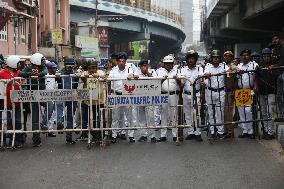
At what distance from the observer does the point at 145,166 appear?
746 centimetres

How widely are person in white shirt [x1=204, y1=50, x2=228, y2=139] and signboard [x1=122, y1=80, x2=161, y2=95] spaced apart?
3.64 ft

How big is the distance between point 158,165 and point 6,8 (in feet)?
52.8

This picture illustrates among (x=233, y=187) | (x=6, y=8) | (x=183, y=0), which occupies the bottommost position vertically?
(x=233, y=187)

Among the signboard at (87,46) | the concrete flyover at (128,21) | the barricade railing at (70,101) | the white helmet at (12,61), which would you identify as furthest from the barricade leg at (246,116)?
the concrete flyover at (128,21)

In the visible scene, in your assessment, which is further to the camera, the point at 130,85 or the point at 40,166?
the point at 130,85

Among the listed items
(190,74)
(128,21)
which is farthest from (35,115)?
(128,21)

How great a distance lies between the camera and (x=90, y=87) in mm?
9562

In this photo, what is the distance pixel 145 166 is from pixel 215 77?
3.11 meters

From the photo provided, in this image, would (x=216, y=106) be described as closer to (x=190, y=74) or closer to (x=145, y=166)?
(x=190, y=74)

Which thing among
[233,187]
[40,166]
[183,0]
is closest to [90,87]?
[40,166]

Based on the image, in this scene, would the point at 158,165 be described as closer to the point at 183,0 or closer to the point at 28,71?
the point at 28,71

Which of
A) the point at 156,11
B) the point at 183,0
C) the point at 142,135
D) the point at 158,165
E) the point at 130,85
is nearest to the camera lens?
the point at 158,165

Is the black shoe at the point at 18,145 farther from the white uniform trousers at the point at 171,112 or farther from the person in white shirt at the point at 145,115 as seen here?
the white uniform trousers at the point at 171,112

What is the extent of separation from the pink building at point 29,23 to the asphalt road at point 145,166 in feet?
46.4
